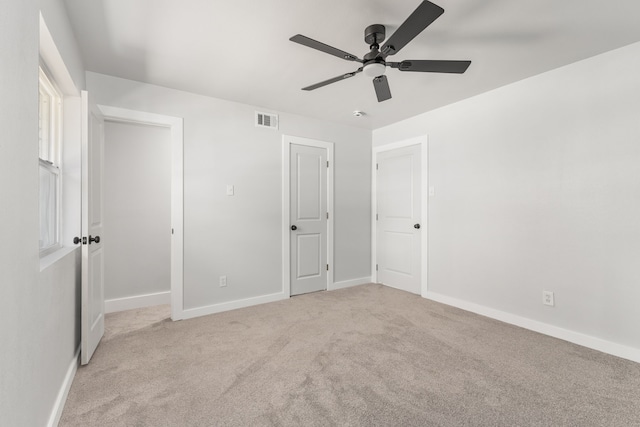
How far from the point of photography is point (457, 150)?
11.5ft

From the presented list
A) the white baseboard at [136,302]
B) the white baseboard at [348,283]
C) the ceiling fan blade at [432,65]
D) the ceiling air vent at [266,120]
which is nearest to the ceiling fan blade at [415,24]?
the ceiling fan blade at [432,65]

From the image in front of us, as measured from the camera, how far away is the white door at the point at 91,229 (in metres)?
2.21

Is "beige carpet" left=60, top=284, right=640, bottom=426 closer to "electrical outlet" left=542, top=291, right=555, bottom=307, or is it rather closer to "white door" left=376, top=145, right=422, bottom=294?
"electrical outlet" left=542, top=291, right=555, bottom=307

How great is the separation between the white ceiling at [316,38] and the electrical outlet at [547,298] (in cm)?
206

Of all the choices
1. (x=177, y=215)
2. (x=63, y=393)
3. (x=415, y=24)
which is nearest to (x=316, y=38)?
(x=415, y=24)

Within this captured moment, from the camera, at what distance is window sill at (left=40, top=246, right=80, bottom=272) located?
1561mm

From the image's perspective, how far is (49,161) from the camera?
205 centimetres

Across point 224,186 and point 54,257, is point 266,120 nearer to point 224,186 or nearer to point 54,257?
point 224,186

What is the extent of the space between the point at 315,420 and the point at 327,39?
2502 millimetres

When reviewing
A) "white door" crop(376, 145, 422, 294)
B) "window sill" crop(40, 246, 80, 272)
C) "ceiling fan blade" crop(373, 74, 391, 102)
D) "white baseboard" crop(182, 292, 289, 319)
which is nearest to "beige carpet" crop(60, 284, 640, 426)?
"white baseboard" crop(182, 292, 289, 319)

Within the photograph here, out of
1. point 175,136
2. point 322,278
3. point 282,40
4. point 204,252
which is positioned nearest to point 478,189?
point 322,278

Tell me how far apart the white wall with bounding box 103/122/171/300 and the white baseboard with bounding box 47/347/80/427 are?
1.51 metres

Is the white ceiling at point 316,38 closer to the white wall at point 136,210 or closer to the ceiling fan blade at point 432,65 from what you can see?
the ceiling fan blade at point 432,65

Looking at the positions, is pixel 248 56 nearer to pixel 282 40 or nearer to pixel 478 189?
pixel 282 40
